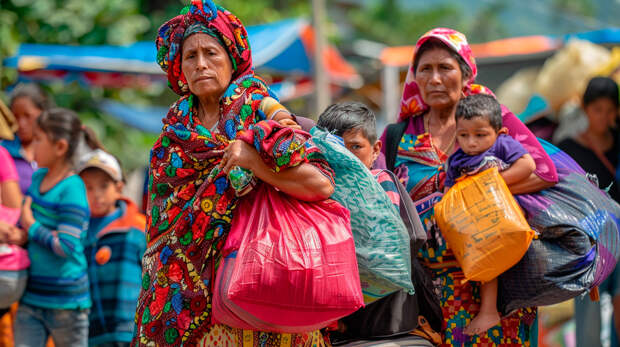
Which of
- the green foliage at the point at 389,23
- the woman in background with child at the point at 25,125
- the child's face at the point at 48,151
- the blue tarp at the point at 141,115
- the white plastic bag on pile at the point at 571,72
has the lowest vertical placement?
the child's face at the point at 48,151

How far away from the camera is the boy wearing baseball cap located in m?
5.28

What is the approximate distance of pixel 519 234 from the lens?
10.8 feet

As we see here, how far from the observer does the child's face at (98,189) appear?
212 inches

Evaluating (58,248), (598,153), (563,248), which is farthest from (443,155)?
(58,248)

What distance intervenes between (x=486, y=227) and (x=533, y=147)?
1.78ft

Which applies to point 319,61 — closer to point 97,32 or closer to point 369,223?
point 369,223

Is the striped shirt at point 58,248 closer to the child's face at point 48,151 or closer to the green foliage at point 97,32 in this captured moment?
the child's face at point 48,151

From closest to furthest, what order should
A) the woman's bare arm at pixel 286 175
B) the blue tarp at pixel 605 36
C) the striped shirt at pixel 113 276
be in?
1. the woman's bare arm at pixel 286 175
2. the striped shirt at pixel 113 276
3. the blue tarp at pixel 605 36

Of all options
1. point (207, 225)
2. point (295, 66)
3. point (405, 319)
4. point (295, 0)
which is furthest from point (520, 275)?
point (295, 0)

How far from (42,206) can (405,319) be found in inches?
103

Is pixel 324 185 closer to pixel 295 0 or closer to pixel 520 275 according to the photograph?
pixel 520 275

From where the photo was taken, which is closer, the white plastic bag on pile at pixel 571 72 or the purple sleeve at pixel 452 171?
the purple sleeve at pixel 452 171

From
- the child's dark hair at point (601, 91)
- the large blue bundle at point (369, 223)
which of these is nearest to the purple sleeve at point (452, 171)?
the large blue bundle at point (369, 223)

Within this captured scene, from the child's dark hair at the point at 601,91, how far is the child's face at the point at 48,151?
12.5ft
